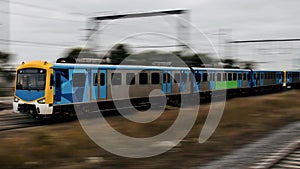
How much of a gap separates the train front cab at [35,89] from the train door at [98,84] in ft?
8.34

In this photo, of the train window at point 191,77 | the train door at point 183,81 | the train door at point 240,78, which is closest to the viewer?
the train door at point 183,81

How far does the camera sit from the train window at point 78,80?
16.8 metres

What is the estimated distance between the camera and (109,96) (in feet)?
62.3

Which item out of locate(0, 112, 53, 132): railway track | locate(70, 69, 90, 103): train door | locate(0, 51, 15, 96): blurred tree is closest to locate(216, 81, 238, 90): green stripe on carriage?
locate(70, 69, 90, 103): train door

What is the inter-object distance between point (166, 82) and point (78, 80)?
7.53m

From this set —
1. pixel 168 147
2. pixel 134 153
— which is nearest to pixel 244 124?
pixel 168 147

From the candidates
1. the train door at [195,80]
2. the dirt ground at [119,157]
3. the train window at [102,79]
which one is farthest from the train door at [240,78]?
the dirt ground at [119,157]

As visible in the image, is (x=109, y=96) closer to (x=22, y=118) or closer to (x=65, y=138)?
(x=22, y=118)

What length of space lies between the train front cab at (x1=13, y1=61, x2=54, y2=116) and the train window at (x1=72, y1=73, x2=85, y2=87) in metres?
1.23

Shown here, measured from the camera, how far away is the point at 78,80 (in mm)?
17016

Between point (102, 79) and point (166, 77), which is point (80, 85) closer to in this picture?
point (102, 79)

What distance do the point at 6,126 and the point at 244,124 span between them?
976cm

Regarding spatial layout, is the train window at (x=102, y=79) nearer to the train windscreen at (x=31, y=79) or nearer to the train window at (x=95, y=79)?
the train window at (x=95, y=79)

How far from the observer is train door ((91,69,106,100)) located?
705 inches
